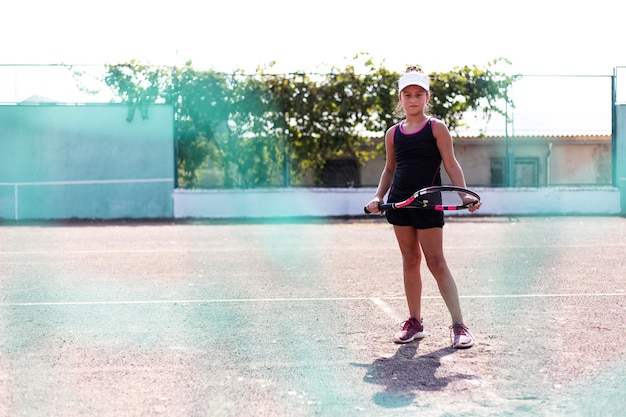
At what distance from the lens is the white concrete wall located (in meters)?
21.4

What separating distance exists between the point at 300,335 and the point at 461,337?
108 centimetres

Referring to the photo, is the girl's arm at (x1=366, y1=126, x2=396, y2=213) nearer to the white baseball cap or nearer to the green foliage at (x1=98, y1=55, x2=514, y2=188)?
the white baseball cap

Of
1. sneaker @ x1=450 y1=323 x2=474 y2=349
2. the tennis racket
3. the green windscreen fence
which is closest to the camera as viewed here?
the tennis racket

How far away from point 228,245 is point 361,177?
8.13 meters

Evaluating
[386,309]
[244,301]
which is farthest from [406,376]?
[244,301]

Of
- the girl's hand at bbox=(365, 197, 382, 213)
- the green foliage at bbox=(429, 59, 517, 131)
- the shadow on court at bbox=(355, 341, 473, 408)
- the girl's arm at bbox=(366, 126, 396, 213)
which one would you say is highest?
the green foliage at bbox=(429, 59, 517, 131)

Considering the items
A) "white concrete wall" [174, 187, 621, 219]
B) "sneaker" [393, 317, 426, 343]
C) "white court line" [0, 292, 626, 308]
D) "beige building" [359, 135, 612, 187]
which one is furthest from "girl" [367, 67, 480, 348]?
"beige building" [359, 135, 612, 187]

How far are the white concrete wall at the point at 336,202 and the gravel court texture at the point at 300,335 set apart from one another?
27.9 feet

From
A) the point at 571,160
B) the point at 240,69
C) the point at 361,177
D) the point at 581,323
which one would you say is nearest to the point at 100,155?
the point at 240,69

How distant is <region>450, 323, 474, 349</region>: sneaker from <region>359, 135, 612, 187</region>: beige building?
1555 centimetres

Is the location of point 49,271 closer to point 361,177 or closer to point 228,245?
point 228,245

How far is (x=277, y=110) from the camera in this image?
2175cm

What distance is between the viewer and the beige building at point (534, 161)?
70.8 feet

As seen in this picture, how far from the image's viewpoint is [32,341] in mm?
6168
